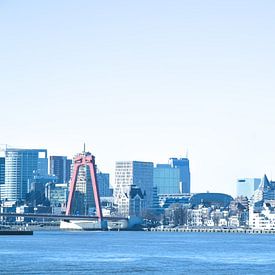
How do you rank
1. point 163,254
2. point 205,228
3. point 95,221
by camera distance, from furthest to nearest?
point 205,228, point 95,221, point 163,254

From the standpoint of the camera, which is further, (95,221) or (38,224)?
(38,224)

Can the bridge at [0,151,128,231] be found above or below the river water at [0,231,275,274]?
above

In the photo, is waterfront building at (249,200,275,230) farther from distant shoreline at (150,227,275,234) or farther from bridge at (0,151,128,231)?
bridge at (0,151,128,231)

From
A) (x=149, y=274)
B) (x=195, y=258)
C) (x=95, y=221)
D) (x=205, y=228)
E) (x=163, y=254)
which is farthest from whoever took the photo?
(x=205, y=228)

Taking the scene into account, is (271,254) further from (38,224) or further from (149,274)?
(38,224)

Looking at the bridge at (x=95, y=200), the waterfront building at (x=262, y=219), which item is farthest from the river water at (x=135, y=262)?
the waterfront building at (x=262, y=219)

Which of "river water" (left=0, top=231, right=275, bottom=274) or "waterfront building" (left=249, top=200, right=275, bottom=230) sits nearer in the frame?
"river water" (left=0, top=231, right=275, bottom=274)

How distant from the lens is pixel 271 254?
7881 centimetres

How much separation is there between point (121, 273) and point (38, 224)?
132982 millimetres

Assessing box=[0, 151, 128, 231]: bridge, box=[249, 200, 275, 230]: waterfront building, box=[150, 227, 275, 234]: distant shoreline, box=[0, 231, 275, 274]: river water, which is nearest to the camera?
box=[0, 231, 275, 274]: river water

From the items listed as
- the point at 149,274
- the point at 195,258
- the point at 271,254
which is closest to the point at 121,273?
the point at 149,274

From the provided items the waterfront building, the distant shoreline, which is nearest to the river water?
the distant shoreline

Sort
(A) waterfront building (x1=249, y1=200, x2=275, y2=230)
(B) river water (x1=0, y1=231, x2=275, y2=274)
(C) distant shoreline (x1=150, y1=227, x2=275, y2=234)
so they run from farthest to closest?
(A) waterfront building (x1=249, y1=200, x2=275, y2=230) < (C) distant shoreline (x1=150, y1=227, x2=275, y2=234) < (B) river water (x1=0, y1=231, x2=275, y2=274)

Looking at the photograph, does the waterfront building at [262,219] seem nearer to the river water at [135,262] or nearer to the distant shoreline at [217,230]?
the distant shoreline at [217,230]
